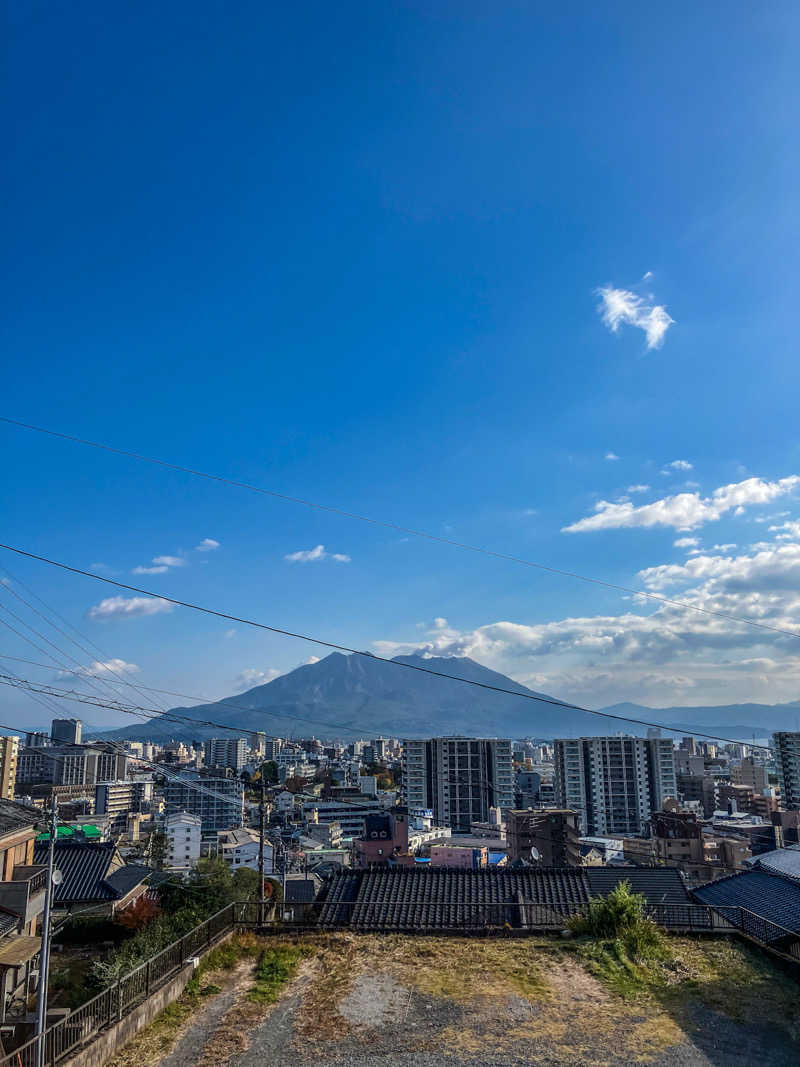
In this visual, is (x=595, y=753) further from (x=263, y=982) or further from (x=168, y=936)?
(x=263, y=982)

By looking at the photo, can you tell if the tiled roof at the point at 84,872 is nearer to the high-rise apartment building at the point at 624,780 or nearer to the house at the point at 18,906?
the house at the point at 18,906

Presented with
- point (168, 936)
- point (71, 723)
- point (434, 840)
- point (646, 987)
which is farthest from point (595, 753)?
point (71, 723)

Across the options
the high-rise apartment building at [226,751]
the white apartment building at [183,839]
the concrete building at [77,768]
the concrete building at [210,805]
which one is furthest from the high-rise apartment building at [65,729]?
the white apartment building at [183,839]

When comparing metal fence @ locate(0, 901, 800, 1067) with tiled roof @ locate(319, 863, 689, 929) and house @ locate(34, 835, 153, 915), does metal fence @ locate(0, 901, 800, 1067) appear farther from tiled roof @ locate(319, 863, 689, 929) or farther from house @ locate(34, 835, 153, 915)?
house @ locate(34, 835, 153, 915)

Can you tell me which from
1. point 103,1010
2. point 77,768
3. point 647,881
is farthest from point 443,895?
point 77,768

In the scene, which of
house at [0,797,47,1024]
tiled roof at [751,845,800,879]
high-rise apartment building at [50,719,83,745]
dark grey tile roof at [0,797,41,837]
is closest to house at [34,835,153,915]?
dark grey tile roof at [0,797,41,837]

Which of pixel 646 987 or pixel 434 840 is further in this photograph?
pixel 434 840
